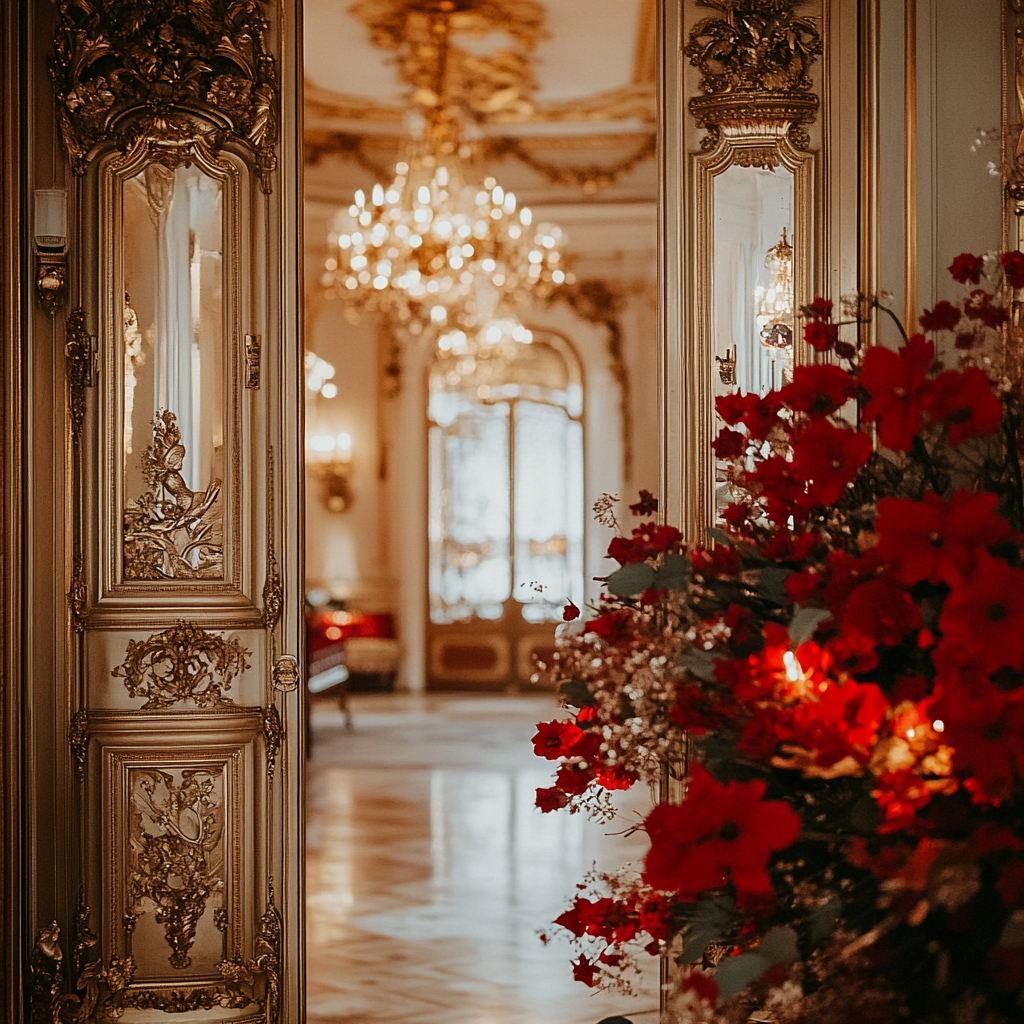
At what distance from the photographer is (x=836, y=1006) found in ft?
4.54

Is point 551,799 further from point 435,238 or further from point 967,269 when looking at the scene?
point 435,238

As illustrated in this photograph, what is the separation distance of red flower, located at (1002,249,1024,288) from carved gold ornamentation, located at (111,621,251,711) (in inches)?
91.5

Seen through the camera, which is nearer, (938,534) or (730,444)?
(938,534)

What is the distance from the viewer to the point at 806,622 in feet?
5.15

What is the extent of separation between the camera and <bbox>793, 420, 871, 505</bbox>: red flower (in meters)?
1.61

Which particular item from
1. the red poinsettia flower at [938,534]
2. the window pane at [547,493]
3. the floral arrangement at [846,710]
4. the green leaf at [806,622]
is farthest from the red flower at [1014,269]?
the window pane at [547,493]

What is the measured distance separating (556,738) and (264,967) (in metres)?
1.90

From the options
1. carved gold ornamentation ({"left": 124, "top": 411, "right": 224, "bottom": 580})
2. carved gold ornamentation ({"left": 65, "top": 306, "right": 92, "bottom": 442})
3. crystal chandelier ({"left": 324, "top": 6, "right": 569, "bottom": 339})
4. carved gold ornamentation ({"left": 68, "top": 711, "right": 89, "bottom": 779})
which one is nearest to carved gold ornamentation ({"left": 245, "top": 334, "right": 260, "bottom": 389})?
carved gold ornamentation ({"left": 124, "top": 411, "right": 224, "bottom": 580})

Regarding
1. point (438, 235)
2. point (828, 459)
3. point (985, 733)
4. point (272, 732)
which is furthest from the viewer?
point (438, 235)

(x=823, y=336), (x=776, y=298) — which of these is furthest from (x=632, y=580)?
(x=776, y=298)

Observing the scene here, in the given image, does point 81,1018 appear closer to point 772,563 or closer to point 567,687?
point 567,687

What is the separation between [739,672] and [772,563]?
22 cm

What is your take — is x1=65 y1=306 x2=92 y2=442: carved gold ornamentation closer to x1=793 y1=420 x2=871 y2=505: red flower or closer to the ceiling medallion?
the ceiling medallion

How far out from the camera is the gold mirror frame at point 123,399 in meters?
3.53
